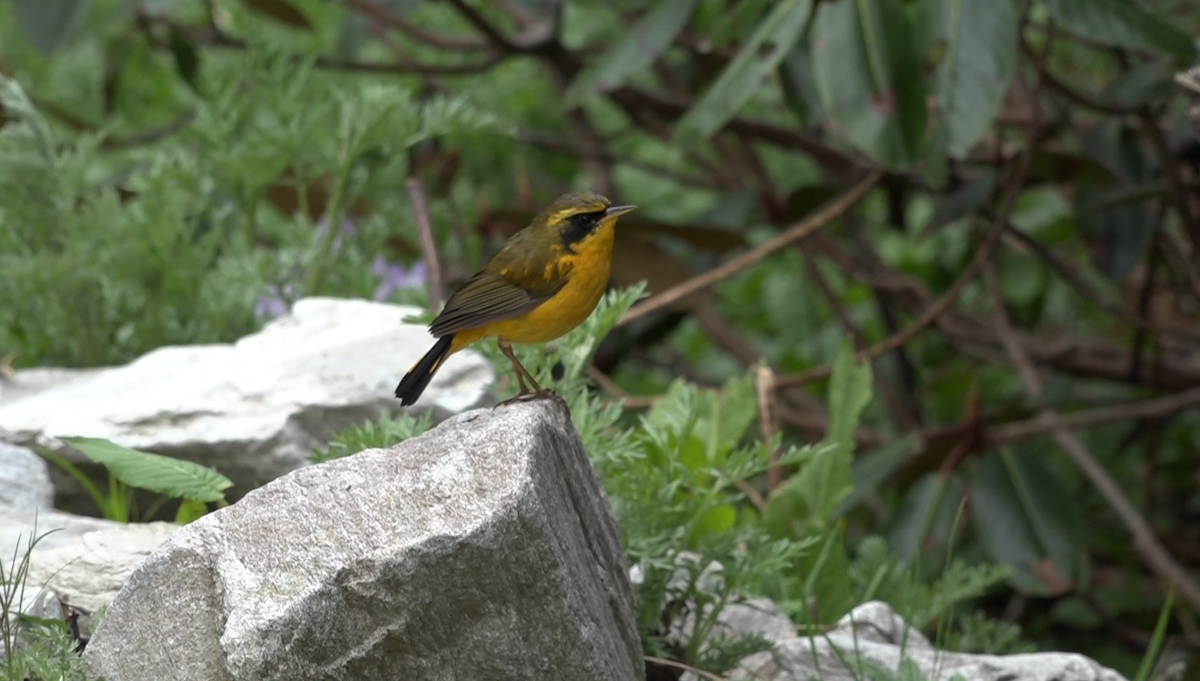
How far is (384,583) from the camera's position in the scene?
6.63 feet

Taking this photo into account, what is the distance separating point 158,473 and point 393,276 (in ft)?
7.30

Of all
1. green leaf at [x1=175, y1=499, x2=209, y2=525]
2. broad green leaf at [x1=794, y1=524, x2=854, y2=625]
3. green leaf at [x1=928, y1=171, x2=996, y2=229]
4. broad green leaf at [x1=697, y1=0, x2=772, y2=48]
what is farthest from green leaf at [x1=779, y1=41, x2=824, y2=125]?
green leaf at [x1=175, y1=499, x2=209, y2=525]

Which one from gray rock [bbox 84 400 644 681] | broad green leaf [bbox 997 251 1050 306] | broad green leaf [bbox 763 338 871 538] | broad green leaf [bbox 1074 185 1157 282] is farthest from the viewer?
broad green leaf [bbox 997 251 1050 306]

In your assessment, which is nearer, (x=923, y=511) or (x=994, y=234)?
(x=994, y=234)

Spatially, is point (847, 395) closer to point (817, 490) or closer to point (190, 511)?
point (817, 490)

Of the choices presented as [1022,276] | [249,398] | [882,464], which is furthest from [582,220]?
[1022,276]

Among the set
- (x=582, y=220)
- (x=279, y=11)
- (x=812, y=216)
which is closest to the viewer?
(x=582, y=220)

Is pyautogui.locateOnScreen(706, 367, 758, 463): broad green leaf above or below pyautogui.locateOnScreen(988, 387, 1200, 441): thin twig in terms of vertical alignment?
above

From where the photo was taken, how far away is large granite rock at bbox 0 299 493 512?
3098 millimetres

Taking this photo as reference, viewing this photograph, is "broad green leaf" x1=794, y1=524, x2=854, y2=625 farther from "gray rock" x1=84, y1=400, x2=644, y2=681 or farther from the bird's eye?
"gray rock" x1=84, y1=400, x2=644, y2=681

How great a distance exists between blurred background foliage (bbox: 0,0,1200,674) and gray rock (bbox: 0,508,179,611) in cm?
122

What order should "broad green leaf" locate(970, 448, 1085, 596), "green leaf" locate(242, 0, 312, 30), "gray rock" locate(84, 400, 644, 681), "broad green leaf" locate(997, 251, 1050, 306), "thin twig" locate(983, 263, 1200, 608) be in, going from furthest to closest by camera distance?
"broad green leaf" locate(997, 251, 1050, 306)
"green leaf" locate(242, 0, 312, 30)
"broad green leaf" locate(970, 448, 1085, 596)
"thin twig" locate(983, 263, 1200, 608)
"gray rock" locate(84, 400, 644, 681)

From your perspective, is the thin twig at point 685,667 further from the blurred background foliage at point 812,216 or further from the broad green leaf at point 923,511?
the broad green leaf at point 923,511

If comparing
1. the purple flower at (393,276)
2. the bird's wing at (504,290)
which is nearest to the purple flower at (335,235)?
the purple flower at (393,276)
